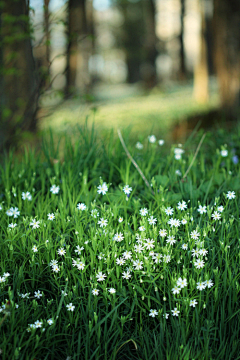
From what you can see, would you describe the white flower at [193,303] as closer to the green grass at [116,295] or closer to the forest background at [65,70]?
the green grass at [116,295]

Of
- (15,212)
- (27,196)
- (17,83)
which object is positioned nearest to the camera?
(15,212)

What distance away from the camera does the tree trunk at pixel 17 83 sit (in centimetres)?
438

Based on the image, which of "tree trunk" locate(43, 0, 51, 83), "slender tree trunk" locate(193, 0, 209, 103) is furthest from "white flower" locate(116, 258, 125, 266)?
"slender tree trunk" locate(193, 0, 209, 103)

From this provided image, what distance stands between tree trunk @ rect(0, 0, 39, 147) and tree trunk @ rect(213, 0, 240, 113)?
4891 mm

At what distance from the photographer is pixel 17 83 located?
4.90 metres

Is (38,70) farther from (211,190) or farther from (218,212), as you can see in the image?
(218,212)

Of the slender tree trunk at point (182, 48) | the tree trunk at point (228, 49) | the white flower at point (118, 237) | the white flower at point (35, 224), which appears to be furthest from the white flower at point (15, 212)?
the slender tree trunk at point (182, 48)

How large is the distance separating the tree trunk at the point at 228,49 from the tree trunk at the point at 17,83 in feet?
16.0

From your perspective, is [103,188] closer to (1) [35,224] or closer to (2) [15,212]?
(1) [35,224]

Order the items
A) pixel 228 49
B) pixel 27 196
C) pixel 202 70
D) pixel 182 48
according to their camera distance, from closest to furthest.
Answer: pixel 27 196 < pixel 228 49 < pixel 202 70 < pixel 182 48

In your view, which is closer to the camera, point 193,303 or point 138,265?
point 193,303

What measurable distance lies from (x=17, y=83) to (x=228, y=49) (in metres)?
5.18

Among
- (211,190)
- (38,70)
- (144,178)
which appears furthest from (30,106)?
(211,190)

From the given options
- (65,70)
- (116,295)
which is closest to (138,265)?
(116,295)
